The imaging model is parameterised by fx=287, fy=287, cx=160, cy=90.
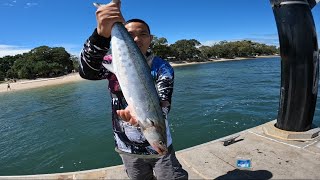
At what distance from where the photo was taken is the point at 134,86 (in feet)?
7.70

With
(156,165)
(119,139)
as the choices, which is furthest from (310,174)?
(119,139)

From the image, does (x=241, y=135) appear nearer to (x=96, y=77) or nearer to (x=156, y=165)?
(x=156, y=165)

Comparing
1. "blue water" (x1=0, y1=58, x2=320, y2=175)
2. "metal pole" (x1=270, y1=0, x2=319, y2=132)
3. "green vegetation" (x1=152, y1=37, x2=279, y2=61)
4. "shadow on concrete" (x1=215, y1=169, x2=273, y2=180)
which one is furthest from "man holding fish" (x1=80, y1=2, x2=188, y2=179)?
"green vegetation" (x1=152, y1=37, x2=279, y2=61)

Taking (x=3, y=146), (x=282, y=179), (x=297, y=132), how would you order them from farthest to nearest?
(x=3, y=146) < (x=297, y=132) < (x=282, y=179)

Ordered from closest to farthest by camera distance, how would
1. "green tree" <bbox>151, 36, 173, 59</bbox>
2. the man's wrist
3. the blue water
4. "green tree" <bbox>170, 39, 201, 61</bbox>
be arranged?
the man's wrist, the blue water, "green tree" <bbox>151, 36, 173, 59</bbox>, "green tree" <bbox>170, 39, 201, 61</bbox>

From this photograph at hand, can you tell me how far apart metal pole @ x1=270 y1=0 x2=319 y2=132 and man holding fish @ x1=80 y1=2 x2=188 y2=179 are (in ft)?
14.9

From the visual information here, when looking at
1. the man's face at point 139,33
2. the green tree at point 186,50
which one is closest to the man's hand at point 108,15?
the man's face at point 139,33

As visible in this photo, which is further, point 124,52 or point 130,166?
point 130,166

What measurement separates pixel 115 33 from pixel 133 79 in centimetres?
45

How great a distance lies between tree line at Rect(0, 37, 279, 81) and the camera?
8988cm

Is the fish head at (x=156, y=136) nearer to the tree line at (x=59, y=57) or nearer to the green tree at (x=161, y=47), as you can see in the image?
the tree line at (x=59, y=57)

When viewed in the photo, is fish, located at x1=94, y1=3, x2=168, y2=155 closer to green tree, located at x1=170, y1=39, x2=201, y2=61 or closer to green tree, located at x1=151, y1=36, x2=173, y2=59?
green tree, located at x1=151, y1=36, x2=173, y2=59

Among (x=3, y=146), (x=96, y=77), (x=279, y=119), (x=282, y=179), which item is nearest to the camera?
(x=96, y=77)

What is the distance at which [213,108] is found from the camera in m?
19.7
